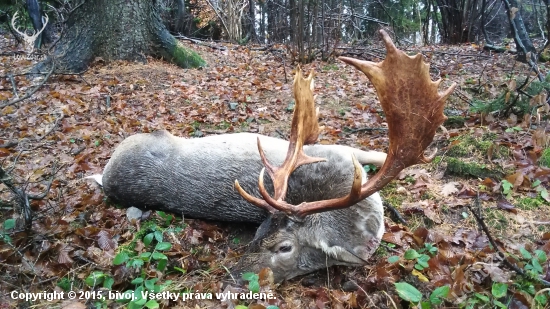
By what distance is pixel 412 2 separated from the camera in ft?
59.0

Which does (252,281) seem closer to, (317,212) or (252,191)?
(317,212)

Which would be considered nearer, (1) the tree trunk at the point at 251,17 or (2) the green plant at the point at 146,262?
(2) the green plant at the point at 146,262

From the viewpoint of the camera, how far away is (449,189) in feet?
14.6

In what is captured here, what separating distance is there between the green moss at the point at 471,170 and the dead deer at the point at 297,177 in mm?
788

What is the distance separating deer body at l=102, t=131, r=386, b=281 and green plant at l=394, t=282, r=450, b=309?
0.61 m

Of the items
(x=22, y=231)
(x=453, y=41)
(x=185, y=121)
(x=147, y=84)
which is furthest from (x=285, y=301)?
(x=453, y=41)

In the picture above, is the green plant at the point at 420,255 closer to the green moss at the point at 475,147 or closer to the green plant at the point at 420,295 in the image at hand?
the green plant at the point at 420,295

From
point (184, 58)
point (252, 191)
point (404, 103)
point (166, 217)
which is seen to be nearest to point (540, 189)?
point (404, 103)

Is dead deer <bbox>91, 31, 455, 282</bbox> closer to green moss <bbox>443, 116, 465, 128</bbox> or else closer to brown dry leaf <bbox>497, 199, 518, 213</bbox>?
brown dry leaf <bbox>497, 199, 518, 213</bbox>

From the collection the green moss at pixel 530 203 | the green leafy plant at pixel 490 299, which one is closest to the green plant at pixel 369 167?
the green moss at pixel 530 203

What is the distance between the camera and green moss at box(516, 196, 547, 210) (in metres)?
4.02

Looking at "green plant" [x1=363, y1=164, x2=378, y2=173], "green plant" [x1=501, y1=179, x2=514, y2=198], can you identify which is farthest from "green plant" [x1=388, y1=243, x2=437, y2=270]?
"green plant" [x1=363, y1=164, x2=378, y2=173]

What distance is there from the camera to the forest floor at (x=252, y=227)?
10.3ft

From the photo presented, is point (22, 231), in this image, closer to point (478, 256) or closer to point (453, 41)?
point (478, 256)
